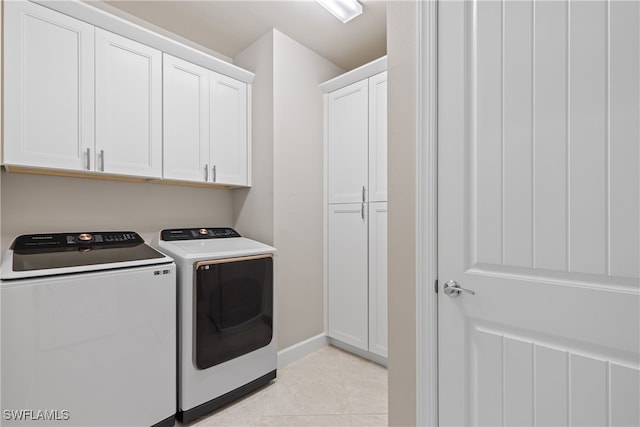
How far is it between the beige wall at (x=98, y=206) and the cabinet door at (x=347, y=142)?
1.09m

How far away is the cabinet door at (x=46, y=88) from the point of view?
4.86 ft

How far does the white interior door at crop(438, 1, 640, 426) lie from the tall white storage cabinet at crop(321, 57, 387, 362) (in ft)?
3.86

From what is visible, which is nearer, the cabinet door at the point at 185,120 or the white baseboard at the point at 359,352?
the cabinet door at the point at 185,120

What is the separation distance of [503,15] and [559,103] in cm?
38

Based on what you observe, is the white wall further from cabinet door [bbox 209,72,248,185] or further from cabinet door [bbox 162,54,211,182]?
cabinet door [bbox 162,54,211,182]

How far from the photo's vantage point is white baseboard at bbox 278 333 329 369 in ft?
7.92

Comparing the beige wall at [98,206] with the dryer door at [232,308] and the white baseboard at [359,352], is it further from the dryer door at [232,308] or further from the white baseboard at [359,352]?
the white baseboard at [359,352]

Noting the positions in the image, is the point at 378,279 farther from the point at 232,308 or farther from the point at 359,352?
the point at 232,308

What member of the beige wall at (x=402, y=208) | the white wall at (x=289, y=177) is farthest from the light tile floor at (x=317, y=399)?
the beige wall at (x=402, y=208)

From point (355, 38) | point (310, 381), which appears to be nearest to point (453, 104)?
point (355, 38)

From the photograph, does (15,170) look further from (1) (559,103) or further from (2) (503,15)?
(1) (559,103)

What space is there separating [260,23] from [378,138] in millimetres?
1298

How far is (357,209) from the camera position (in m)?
2.51

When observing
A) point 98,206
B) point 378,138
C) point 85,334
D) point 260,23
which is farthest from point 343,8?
point 85,334
